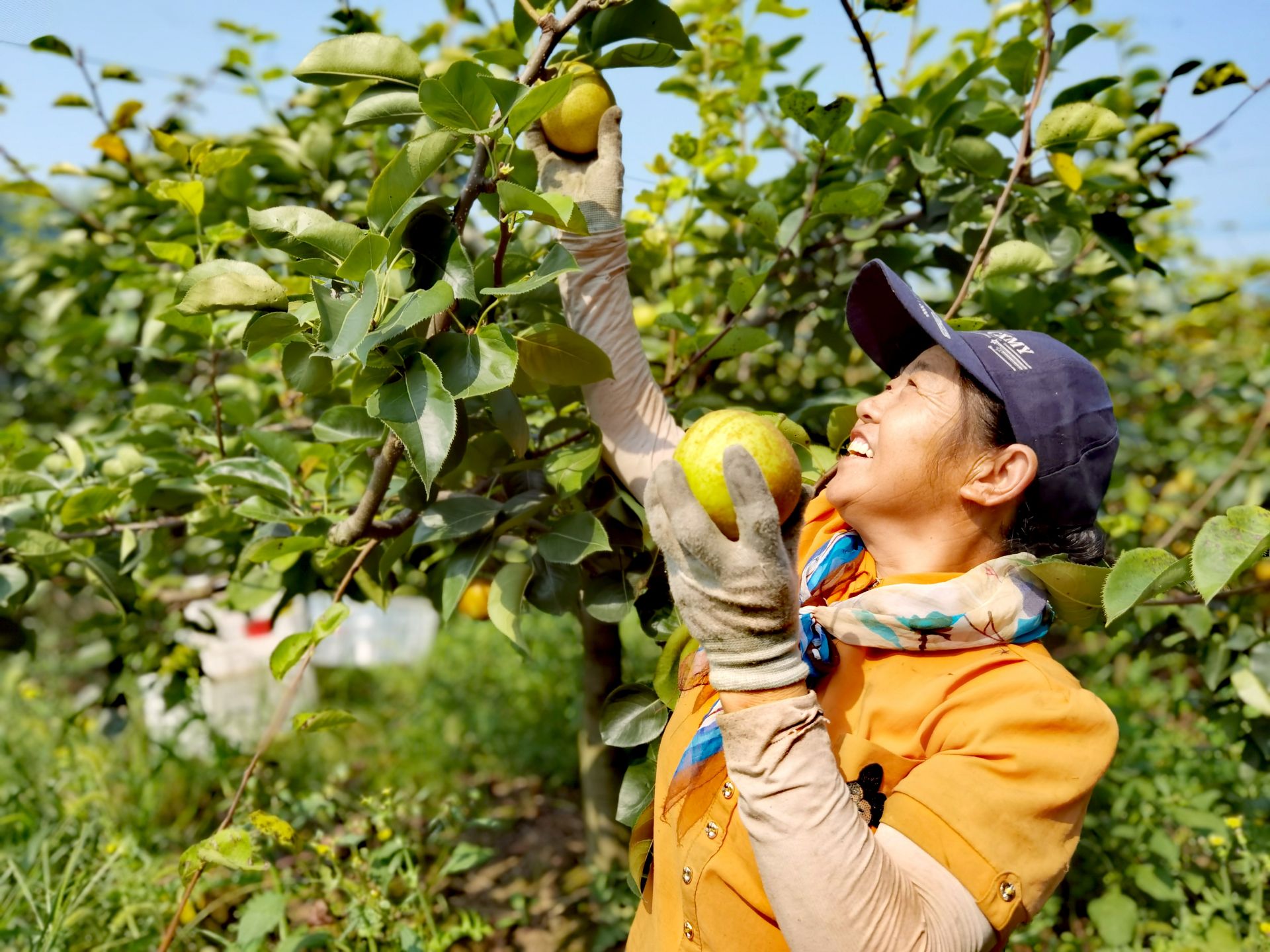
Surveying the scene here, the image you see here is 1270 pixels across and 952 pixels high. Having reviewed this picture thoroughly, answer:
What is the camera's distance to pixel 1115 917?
2.04m

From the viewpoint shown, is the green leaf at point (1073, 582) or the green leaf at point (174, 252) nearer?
the green leaf at point (1073, 582)

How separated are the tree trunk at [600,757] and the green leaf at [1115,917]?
1032 millimetres

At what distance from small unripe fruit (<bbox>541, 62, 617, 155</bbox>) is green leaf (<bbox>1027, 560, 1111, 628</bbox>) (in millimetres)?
758

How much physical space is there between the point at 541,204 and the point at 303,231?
0.94ft

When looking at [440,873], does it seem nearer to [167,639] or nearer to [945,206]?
[167,639]

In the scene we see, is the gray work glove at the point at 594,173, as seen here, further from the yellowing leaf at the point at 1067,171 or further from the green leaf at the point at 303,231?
the yellowing leaf at the point at 1067,171

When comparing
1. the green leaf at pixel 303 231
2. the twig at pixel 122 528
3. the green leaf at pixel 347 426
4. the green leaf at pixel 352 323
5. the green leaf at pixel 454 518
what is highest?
the green leaf at pixel 303 231

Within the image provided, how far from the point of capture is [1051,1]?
1454mm

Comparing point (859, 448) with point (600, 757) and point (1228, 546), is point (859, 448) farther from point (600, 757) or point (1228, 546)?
point (600, 757)

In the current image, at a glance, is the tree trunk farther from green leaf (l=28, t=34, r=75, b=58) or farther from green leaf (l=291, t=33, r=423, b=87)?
green leaf (l=28, t=34, r=75, b=58)

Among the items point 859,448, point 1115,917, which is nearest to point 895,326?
point 859,448

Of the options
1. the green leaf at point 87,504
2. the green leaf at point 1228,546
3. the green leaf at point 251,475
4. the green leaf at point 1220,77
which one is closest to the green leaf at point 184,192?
the green leaf at point 251,475

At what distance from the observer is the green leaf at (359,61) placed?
106cm

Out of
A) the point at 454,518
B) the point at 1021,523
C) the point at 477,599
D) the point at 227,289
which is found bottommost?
the point at 477,599
